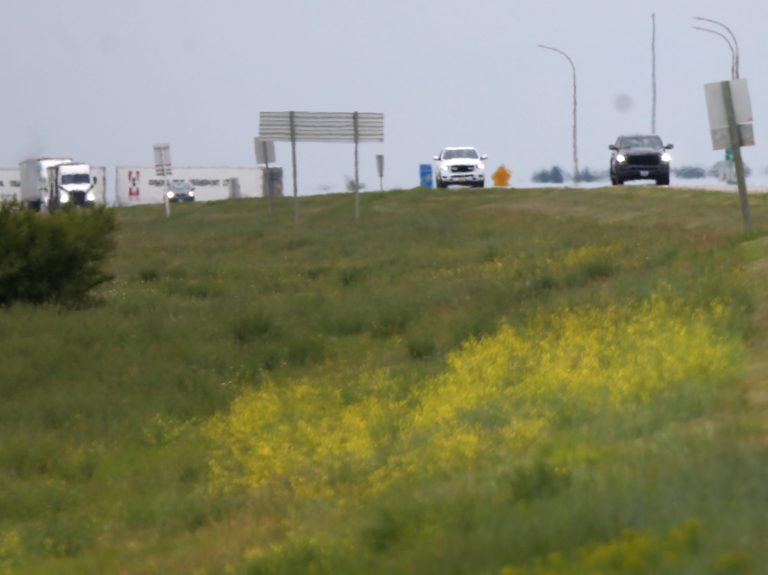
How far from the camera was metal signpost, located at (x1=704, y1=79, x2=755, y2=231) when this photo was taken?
23.2m

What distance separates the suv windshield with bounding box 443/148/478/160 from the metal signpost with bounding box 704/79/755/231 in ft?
144

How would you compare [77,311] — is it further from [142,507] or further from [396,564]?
[396,564]

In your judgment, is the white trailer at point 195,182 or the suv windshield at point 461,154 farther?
the white trailer at point 195,182

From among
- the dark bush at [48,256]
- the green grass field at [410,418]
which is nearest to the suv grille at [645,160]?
the green grass field at [410,418]

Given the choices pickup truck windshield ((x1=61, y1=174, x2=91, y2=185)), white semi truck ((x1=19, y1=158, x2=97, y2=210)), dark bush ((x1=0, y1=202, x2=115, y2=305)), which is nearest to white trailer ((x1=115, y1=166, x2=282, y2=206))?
white semi truck ((x1=19, y1=158, x2=97, y2=210))

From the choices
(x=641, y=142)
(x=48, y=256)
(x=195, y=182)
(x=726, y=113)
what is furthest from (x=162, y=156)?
(x=195, y=182)

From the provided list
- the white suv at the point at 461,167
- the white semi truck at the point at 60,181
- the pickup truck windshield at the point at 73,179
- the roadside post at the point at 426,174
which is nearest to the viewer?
the white suv at the point at 461,167

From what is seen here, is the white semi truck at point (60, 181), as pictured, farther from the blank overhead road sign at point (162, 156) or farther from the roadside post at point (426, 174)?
the blank overhead road sign at point (162, 156)

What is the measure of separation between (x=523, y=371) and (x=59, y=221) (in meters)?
14.2

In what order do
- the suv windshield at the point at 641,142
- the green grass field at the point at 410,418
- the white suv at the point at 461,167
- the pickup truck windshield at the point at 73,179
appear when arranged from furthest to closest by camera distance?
the pickup truck windshield at the point at 73,179, the white suv at the point at 461,167, the suv windshield at the point at 641,142, the green grass field at the point at 410,418

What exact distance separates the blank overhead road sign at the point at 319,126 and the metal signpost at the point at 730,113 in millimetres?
23394

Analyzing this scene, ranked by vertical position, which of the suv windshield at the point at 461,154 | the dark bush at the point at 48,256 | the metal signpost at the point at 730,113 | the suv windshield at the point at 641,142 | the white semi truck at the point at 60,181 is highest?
the white semi truck at the point at 60,181

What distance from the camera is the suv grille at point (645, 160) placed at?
54.3m

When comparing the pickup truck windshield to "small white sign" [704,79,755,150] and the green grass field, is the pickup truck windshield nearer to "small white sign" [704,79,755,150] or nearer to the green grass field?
the green grass field
